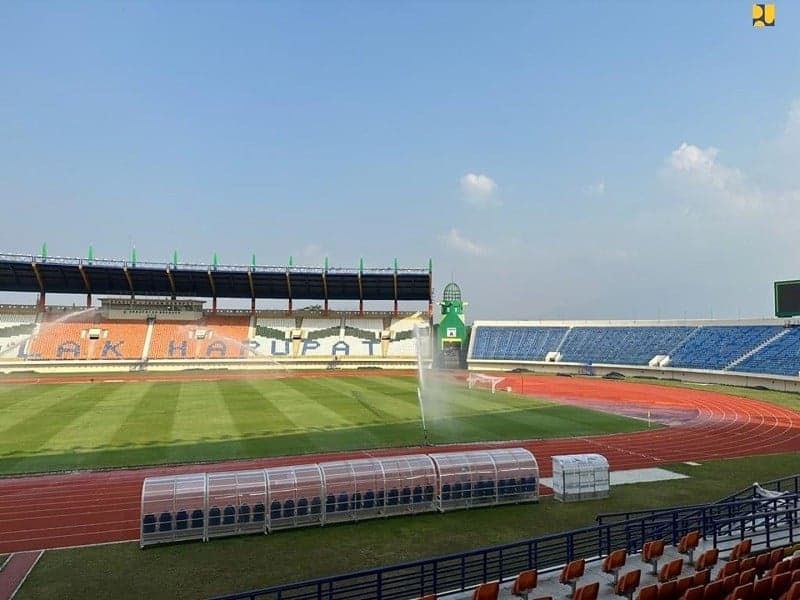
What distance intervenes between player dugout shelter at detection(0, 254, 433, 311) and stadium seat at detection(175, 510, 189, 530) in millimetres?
61425

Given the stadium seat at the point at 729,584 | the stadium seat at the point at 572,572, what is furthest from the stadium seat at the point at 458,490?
the stadium seat at the point at 729,584

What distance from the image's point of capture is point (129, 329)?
7425 cm

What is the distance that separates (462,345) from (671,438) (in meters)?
54.5

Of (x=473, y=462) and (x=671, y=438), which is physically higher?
(x=473, y=462)

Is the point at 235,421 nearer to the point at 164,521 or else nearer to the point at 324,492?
the point at 324,492

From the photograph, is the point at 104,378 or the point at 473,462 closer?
the point at 473,462

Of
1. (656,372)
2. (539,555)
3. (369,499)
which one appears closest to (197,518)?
(369,499)

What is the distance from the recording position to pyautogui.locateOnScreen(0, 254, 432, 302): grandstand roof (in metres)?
70.0

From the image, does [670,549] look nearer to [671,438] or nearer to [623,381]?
[671,438]

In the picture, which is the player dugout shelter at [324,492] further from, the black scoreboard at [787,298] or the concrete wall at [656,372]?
the concrete wall at [656,372]

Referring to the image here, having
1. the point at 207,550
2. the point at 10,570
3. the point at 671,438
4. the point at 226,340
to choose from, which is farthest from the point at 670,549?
the point at 226,340

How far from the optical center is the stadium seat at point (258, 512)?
17188 mm

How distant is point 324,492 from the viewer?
58.9 ft

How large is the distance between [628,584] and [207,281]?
7203 cm
